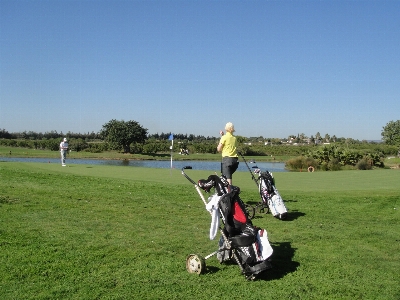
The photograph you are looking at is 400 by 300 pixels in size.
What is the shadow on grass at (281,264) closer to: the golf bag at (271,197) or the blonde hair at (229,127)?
the golf bag at (271,197)

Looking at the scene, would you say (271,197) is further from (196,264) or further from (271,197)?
(196,264)

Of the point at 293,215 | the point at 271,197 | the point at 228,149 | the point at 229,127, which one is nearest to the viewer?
the point at 229,127

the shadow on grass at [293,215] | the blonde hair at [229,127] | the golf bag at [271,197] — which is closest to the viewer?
the blonde hair at [229,127]

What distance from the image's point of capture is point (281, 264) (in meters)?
6.46

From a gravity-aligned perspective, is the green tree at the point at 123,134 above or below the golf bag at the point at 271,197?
above

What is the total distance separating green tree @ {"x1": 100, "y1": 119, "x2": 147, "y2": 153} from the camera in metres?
84.4

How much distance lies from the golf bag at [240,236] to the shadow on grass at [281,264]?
0.28m

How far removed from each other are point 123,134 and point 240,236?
80140 mm

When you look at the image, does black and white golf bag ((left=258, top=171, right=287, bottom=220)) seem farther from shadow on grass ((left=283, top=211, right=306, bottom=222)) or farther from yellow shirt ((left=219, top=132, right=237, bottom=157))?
yellow shirt ((left=219, top=132, right=237, bottom=157))

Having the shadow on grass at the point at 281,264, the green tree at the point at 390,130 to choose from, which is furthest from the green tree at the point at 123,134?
the shadow on grass at the point at 281,264

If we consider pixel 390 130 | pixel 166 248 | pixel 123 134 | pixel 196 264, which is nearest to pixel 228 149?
pixel 166 248

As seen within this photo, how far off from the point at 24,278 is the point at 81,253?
1119mm

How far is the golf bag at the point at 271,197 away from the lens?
32.1 ft

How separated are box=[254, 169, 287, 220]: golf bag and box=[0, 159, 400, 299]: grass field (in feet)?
0.79
